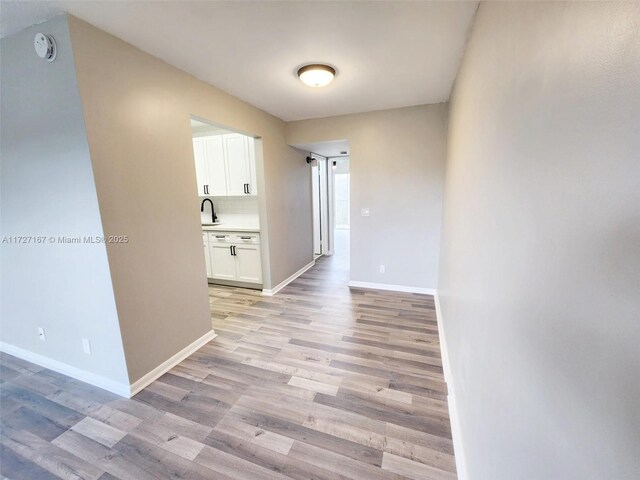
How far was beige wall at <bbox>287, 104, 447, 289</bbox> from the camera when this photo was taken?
3297mm

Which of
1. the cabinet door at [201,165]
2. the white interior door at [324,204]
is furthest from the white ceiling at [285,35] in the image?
the white interior door at [324,204]

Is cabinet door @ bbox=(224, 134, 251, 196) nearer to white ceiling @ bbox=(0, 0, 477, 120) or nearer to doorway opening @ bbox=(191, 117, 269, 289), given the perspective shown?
doorway opening @ bbox=(191, 117, 269, 289)

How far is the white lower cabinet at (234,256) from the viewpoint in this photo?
379cm

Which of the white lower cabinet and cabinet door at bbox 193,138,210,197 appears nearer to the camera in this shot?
the white lower cabinet

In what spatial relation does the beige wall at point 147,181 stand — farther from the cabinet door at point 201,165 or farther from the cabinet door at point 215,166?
the cabinet door at point 201,165

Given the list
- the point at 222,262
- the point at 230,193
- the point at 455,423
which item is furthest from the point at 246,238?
the point at 455,423

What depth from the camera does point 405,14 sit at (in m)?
1.57

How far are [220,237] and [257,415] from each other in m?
2.76

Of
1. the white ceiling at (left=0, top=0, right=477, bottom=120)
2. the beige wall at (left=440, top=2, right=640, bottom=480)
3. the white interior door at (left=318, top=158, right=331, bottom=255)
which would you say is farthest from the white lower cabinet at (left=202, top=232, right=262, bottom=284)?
the beige wall at (left=440, top=2, right=640, bottom=480)

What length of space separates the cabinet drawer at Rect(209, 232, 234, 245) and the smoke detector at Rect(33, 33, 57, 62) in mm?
2542

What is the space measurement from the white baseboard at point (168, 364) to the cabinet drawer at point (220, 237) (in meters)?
1.56

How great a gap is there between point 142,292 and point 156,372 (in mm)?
687

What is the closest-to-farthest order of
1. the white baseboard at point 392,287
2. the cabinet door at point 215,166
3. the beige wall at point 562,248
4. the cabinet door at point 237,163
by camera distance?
the beige wall at point 562,248 → the white baseboard at point 392,287 → the cabinet door at point 237,163 → the cabinet door at point 215,166

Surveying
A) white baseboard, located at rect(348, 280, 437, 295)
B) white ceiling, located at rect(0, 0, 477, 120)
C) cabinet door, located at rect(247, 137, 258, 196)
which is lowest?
white baseboard, located at rect(348, 280, 437, 295)
